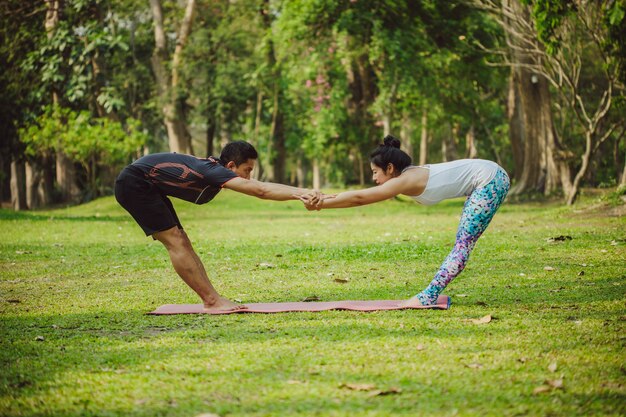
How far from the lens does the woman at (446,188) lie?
24.0ft

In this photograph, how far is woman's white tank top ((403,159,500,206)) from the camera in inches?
290

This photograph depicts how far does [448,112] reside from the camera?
34969mm

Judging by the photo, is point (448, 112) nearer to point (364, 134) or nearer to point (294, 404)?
point (364, 134)

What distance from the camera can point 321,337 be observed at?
6176 millimetres

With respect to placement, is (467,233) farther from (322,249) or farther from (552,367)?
(322,249)

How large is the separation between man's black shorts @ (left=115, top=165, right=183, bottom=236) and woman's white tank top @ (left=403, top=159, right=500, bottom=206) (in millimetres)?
2386

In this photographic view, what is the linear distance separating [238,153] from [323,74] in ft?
71.1

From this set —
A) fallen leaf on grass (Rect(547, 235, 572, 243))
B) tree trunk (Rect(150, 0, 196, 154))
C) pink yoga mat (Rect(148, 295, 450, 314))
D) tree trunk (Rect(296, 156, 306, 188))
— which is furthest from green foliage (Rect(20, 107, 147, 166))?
tree trunk (Rect(296, 156, 306, 188))

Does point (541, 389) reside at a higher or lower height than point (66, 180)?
lower

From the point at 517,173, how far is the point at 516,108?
100.0 inches

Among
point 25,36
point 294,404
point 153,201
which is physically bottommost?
point 294,404

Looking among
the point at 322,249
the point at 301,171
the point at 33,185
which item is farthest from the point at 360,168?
the point at 322,249

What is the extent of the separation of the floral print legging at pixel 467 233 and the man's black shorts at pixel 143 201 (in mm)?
2582

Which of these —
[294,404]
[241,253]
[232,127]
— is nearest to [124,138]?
[232,127]
